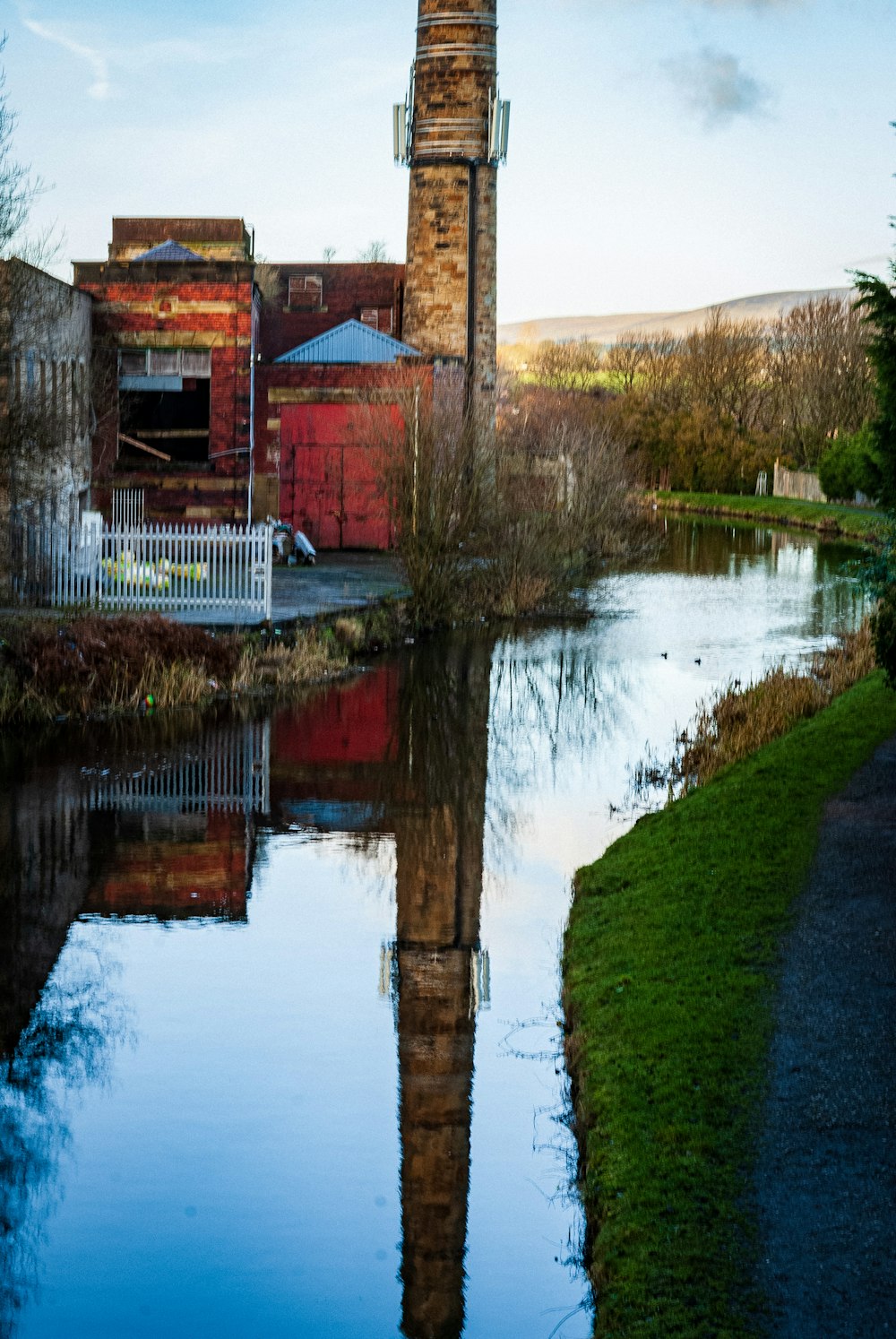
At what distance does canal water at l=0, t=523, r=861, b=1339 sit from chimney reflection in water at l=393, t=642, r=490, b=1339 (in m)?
0.02

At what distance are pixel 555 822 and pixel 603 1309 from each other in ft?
25.3

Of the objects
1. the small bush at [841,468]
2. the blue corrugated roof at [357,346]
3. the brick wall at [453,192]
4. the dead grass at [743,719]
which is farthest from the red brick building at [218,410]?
the small bush at [841,468]

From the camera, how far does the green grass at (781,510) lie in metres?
46.2

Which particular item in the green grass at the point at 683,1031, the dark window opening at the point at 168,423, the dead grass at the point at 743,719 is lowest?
the green grass at the point at 683,1031

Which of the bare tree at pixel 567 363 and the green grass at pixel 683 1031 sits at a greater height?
the bare tree at pixel 567 363

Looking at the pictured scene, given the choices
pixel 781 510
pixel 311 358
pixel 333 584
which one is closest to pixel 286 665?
pixel 333 584

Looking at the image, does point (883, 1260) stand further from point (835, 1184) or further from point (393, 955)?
point (393, 955)

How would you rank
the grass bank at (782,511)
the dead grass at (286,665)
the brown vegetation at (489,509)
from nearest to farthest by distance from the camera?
1. the dead grass at (286,665)
2. the brown vegetation at (489,509)
3. the grass bank at (782,511)

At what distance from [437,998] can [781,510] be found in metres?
46.9

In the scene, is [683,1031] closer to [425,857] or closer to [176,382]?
[425,857]

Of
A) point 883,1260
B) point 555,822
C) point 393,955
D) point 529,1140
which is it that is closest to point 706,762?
point 555,822

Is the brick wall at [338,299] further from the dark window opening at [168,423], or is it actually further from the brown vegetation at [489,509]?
the dark window opening at [168,423]

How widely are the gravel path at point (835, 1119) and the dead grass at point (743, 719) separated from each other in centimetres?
464

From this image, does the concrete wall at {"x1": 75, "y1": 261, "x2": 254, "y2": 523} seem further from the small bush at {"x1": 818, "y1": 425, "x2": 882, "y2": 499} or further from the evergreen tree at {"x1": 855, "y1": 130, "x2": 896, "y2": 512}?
the small bush at {"x1": 818, "y1": 425, "x2": 882, "y2": 499}
